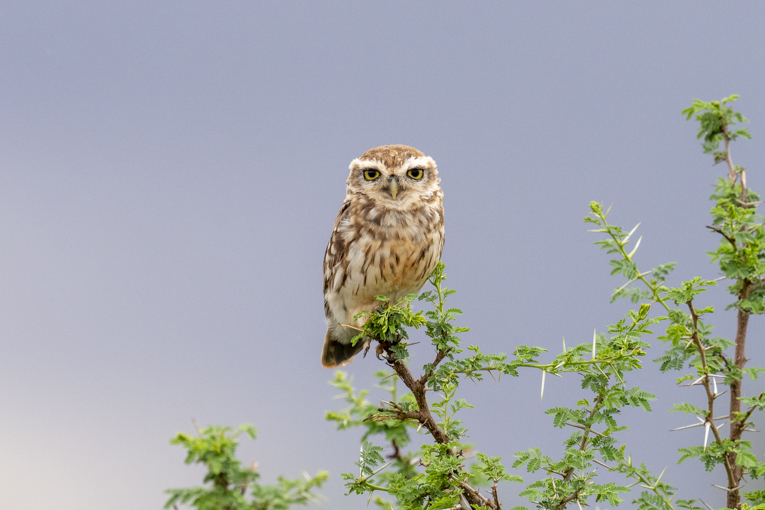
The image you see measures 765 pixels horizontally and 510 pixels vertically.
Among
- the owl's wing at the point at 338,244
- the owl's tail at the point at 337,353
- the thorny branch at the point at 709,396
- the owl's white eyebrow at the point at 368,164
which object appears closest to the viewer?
the thorny branch at the point at 709,396

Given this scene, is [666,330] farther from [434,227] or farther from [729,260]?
[434,227]

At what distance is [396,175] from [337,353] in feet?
6.54

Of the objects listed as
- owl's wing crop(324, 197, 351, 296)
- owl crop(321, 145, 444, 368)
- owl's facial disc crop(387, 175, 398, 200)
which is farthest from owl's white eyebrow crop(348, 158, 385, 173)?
owl's wing crop(324, 197, 351, 296)

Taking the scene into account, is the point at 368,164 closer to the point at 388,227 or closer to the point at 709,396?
the point at 388,227

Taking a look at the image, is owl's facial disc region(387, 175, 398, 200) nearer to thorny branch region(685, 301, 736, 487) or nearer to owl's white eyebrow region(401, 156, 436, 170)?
owl's white eyebrow region(401, 156, 436, 170)

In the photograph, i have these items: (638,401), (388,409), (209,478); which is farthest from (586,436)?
(209,478)

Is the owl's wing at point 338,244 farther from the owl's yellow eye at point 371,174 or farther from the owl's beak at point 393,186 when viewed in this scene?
the owl's beak at point 393,186

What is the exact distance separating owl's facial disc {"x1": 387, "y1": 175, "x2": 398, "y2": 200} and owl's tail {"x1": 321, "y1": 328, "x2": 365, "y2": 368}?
68.1 inches

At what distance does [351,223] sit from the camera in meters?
5.48

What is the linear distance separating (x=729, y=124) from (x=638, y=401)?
4.94 feet

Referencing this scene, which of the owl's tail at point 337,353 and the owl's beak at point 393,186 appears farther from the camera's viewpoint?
the owl's tail at point 337,353

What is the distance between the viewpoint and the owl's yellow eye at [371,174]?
5.36 m

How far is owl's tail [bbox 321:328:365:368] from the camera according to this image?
6.39 m

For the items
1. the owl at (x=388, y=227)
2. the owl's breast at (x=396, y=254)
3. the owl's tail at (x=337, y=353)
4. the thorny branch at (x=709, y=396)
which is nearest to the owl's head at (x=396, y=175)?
the owl at (x=388, y=227)
